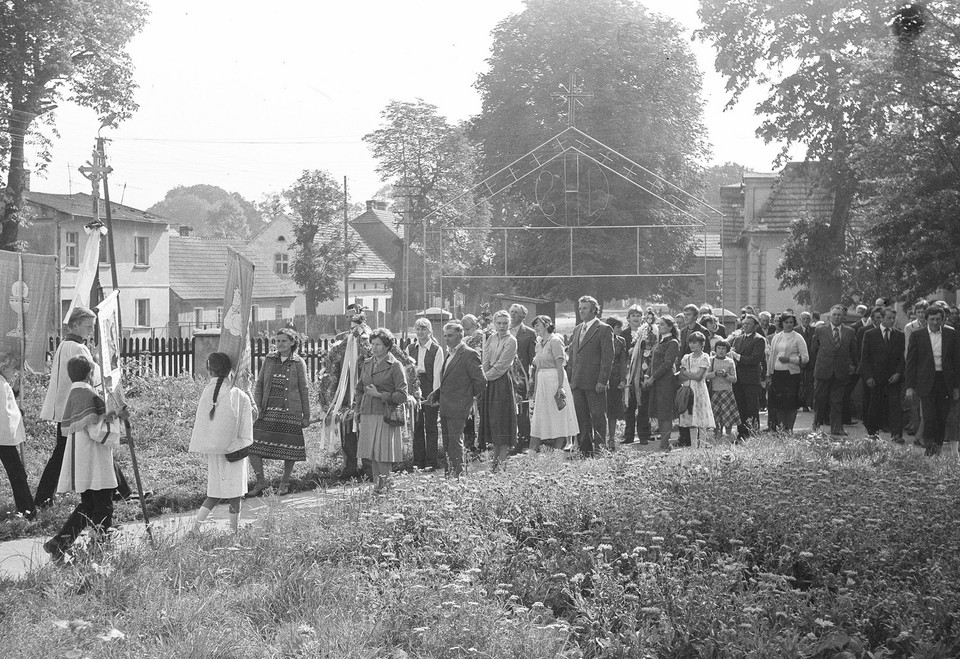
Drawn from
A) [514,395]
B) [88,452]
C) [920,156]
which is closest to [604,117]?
[920,156]

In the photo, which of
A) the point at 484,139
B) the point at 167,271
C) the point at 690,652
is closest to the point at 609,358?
the point at 690,652

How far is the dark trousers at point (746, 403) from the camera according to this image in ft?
50.0

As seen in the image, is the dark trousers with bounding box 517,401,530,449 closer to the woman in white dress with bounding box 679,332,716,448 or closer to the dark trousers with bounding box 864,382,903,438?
the woman in white dress with bounding box 679,332,716,448

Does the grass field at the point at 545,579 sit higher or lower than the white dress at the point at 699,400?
lower

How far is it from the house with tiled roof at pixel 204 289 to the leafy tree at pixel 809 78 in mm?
34442

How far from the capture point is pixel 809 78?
91.4 feet

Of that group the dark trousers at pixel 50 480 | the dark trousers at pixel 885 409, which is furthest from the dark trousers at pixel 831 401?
the dark trousers at pixel 50 480

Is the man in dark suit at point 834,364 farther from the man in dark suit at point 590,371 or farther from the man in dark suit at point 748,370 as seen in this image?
the man in dark suit at point 590,371

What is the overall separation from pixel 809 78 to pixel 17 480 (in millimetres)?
23059

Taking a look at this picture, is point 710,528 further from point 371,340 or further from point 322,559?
point 371,340

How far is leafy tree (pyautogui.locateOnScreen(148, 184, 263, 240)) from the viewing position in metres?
124

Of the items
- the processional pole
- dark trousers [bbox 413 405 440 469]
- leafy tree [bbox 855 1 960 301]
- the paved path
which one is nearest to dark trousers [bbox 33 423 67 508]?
the paved path

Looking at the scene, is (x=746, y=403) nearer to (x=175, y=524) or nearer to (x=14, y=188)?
(x=175, y=524)

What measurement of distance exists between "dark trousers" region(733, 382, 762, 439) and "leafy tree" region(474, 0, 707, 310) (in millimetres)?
24470
